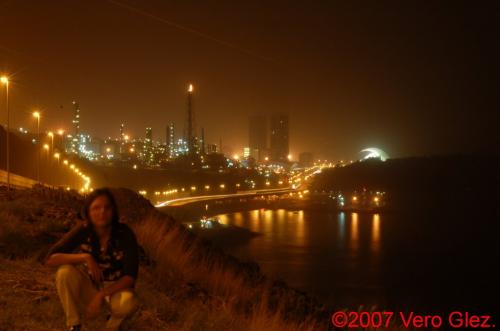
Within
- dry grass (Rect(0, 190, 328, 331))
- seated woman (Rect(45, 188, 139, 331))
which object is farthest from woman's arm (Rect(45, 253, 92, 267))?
dry grass (Rect(0, 190, 328, 331))

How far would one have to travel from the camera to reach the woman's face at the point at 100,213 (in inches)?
157

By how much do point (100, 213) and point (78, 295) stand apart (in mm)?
673

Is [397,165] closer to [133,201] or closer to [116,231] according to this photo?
[133,201]

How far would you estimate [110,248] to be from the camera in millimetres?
4059

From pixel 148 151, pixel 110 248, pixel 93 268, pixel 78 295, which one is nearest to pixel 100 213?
pixel 110 248

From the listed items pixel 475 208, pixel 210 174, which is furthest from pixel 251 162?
pixel 475 208

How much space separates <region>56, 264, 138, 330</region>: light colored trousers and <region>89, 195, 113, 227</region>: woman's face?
15.6 inches

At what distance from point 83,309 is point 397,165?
121238 mm

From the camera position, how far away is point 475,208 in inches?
3211

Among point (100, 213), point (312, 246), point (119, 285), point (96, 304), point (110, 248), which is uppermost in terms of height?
point (100, 213)

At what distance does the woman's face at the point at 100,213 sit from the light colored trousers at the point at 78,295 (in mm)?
396

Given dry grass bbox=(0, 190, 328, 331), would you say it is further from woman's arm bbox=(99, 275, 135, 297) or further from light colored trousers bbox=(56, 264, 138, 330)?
woman's arm bbox=(99, 275, 135, 297)

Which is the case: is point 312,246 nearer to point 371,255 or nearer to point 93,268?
point 371,255

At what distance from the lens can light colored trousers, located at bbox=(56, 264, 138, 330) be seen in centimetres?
409
